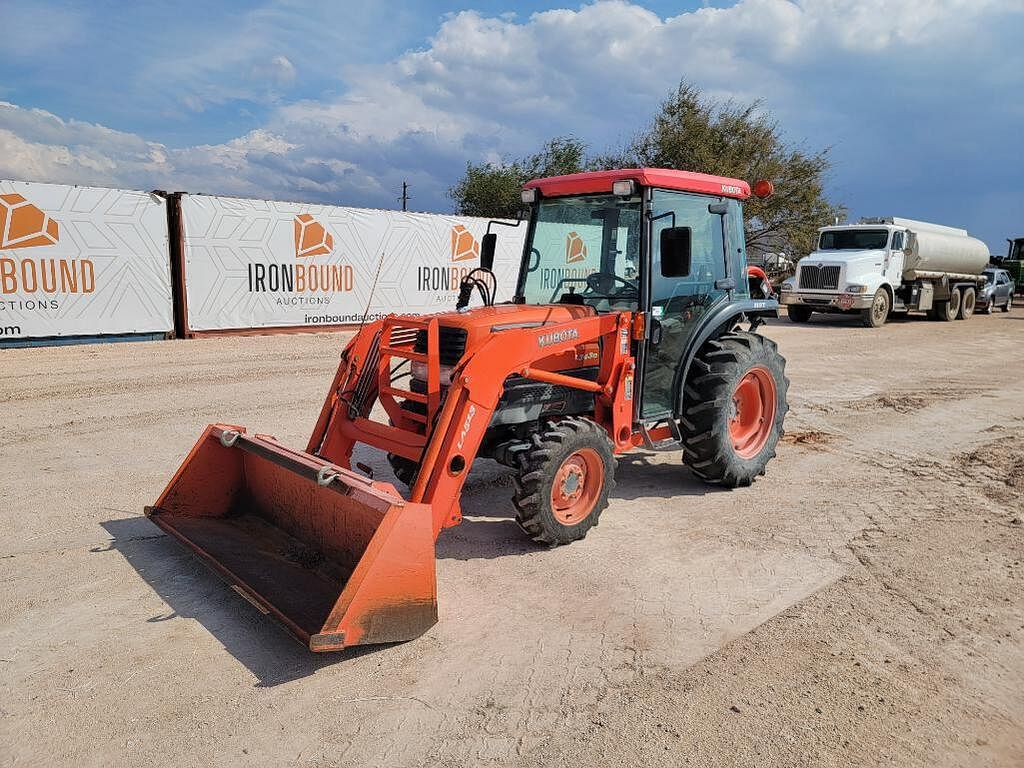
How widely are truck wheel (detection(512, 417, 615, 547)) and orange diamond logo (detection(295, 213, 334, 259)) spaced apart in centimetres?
1125

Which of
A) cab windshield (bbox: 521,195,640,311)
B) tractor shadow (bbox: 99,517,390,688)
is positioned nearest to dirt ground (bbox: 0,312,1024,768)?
tractor shadow (bbox: 99,517,390,688)

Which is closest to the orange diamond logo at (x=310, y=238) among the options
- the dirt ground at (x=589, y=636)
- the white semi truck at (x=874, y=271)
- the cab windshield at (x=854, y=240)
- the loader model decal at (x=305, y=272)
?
the loader model decal at (x=305, y=272)

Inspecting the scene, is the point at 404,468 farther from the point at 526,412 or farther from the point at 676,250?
the point at 676,250

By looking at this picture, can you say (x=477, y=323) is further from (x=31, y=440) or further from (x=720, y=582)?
Answer: (x=31, y=440)

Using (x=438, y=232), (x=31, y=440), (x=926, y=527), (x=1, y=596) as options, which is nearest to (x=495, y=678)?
(x=1, y=596)

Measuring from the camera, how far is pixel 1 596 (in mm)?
3811

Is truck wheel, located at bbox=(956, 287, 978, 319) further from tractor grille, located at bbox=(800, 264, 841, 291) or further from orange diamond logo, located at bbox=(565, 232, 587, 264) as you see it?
orange diamond logo, located at bbox=(565, 232, 587, 264)

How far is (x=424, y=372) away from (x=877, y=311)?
17.4 m

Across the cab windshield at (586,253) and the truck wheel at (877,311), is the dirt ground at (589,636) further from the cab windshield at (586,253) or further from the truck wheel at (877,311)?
the truck wheel at (877,311)

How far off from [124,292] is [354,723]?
456 inches

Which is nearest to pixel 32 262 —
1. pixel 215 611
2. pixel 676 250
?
pixel 215 611

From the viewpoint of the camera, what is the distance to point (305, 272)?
14.7 metres

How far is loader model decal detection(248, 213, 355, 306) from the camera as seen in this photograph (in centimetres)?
1415

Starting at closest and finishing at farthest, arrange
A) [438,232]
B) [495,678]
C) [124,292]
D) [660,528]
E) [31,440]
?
[495,678], [660,528], [31,440], [124,292], [438,232]
